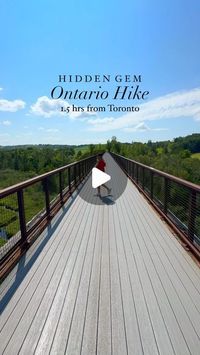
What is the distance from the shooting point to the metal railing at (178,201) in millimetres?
4188

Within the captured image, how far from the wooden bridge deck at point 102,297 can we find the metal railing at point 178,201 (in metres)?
0.31

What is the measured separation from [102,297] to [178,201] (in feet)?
11.6

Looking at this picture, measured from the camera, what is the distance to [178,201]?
6.06m

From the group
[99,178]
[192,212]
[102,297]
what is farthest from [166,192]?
[99,178]

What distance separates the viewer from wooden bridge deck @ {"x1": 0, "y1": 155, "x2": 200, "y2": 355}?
7.72 ft

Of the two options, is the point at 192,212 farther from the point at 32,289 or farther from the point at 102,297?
the point at 32,289

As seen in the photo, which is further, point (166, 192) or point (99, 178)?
point (99, 178)

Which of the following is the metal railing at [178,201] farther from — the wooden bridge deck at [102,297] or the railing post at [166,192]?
the wooden bridge deck at [102,297]

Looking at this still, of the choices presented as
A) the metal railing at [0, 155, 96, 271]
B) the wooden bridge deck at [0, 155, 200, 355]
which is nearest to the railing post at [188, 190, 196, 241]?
the wooden bridge deck at [0, 155, 200, 355]

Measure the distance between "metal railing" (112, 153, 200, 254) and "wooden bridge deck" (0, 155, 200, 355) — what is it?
12.4 inches

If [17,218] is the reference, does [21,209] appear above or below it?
above

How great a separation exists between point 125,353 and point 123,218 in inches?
159

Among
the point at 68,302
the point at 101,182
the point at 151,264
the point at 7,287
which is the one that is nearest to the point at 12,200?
the point at 7,287

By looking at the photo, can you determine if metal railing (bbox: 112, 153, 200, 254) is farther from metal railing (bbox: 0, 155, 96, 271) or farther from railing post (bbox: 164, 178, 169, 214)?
metal railing (bbox: 0, 155, 96, 271)
